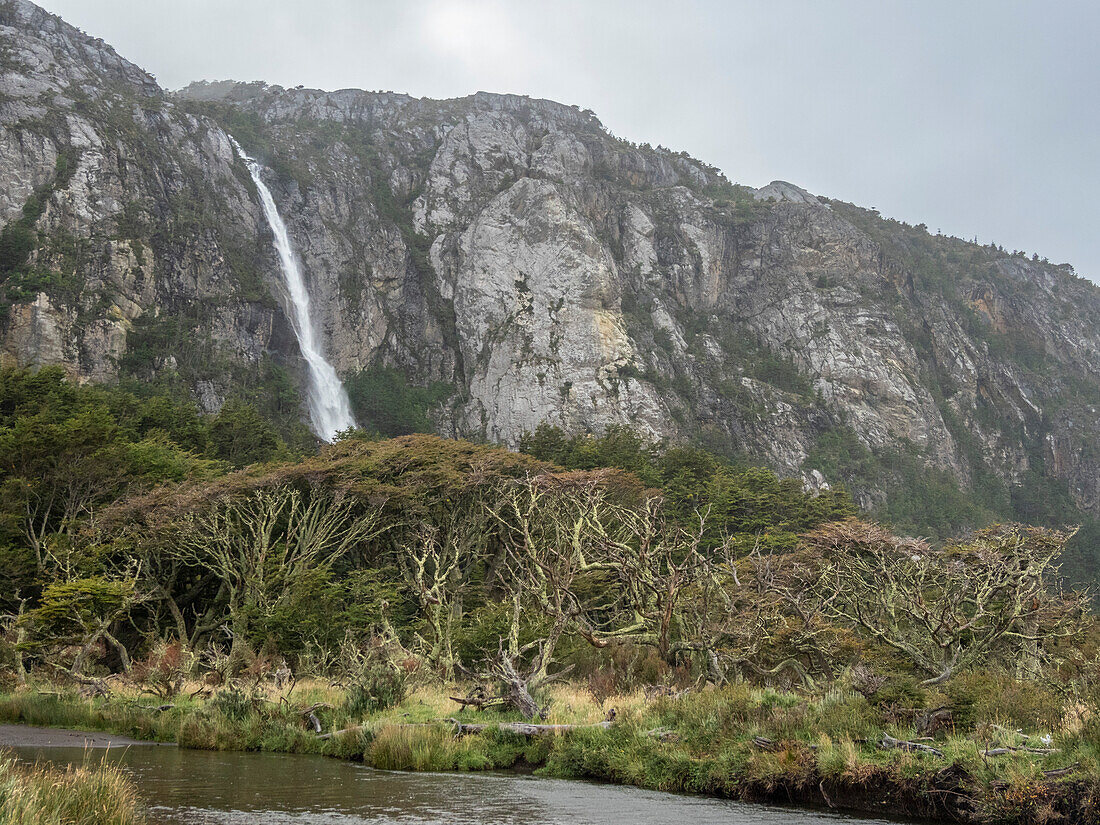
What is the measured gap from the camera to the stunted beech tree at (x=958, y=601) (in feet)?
60.4

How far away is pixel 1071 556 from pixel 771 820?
86072 millimetres

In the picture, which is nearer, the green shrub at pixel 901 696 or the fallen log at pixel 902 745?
the fallen log at pixel 902 745

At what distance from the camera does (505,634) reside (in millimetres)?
25594

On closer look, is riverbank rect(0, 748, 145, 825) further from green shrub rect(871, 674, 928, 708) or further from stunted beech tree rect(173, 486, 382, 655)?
stunted beech tree rect(173, 486, 382, 655)

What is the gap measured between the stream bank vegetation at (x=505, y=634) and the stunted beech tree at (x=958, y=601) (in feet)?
0.62

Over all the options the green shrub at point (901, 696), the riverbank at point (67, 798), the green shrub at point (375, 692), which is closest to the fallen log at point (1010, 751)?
the green shrub at point (901, 696)

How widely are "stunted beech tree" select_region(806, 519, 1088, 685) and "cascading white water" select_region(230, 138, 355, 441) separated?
164 feet

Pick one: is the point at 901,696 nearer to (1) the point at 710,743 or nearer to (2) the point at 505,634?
(1) the point at 710,743

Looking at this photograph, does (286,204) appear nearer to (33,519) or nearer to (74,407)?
(74,407)

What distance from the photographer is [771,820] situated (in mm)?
10617

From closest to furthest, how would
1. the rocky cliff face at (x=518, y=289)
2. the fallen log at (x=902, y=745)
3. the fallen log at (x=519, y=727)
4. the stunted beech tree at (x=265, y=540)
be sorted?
1. the fallen log at (x=902, y=745)
2. the fallen log at (x=519, y=727)
3. the stunted beech tree at (x=265, y=540)
4. the rocky cliff face at (x=518, y=289)

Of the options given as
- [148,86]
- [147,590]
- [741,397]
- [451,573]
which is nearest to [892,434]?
[741,397]

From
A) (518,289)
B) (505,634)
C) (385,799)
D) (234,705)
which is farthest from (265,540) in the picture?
(518,289)

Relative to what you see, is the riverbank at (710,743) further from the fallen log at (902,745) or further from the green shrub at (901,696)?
the green shrub at (901,696)
